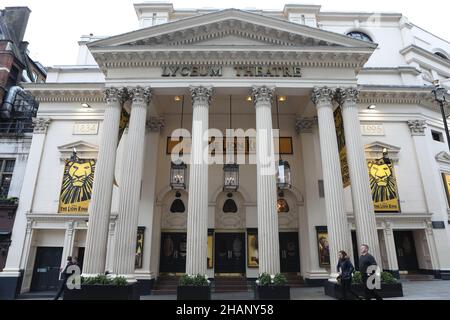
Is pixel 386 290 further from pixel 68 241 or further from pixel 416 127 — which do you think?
pixel 68 241

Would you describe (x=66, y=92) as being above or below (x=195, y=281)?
above

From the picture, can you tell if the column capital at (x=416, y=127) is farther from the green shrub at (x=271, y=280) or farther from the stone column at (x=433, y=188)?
the green shrub at (x=271, y=280)

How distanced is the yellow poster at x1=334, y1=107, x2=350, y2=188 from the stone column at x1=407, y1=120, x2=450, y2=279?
6673 mm

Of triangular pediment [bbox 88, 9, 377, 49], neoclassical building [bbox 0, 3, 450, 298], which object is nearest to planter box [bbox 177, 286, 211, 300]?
neoclassical building [bbox 0, 3, 450, 298]

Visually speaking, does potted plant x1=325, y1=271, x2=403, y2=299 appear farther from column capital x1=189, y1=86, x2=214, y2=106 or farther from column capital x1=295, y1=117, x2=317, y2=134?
column capital x1=189, y1=86, x2=214, y2=106

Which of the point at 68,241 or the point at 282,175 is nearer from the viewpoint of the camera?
the point at 282,175

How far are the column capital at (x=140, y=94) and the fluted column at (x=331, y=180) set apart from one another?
807cm

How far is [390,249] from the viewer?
1573 cm

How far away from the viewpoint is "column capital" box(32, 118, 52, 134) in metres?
17.0

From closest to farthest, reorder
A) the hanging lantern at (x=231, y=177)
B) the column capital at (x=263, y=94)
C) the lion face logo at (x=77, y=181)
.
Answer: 1. the column capital at (x=263, y=94)
2. the hanging lantern at (x=231, y=177)
3. the lion face logo at (x=77, y=181)

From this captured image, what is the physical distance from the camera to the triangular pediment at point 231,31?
13.9 metres

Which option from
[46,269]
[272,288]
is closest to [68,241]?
[46,269]

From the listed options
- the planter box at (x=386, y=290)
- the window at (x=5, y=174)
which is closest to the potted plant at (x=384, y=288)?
the planter box at (x=386, y=290)

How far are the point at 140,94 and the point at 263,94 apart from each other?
590cm
